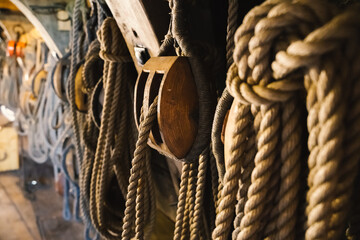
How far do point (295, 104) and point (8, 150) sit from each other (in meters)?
4.28

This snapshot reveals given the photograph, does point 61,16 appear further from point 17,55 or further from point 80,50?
point 17,55

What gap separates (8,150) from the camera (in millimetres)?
3797

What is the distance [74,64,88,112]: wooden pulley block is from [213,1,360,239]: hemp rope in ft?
3.50

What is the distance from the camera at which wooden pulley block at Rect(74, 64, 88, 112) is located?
1.33m

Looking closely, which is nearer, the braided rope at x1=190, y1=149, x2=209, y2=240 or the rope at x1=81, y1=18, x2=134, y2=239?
the braided rope at x1=190, y1=149, x2=209, y2=240

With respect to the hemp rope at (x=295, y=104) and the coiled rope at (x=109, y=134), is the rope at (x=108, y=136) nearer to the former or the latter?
the coiled rope at (x=109, y=134)

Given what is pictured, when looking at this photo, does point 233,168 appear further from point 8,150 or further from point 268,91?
point 8,150

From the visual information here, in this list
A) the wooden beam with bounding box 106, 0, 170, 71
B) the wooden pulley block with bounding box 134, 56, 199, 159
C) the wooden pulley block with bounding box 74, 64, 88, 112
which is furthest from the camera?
the wooden pulley block with bounding box 74, 64, 88, 112

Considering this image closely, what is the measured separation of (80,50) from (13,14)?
1683mm

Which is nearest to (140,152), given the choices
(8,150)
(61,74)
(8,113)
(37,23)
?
(61,74)

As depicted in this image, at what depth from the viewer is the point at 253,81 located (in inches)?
16.3

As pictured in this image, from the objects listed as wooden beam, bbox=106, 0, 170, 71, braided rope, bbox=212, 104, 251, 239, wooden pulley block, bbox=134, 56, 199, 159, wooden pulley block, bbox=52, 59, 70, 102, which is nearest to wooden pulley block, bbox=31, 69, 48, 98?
wooden pulley block, bbox=52, 59, 70, 102

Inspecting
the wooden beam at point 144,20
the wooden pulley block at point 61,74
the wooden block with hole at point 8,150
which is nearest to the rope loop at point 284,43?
the wooden beam at point 144,20

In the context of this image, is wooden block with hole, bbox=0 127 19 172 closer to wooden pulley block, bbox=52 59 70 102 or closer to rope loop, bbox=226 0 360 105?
wooden pulley block, bbox=52 59 70 102
